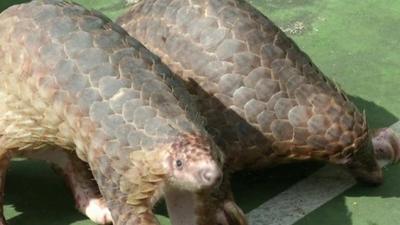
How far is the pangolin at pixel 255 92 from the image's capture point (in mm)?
3646

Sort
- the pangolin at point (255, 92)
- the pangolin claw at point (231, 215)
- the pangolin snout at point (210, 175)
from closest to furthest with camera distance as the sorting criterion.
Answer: the pangolin snout at point (210, 175)
the pangolin claw at point (231, 215)
the pangolin at point (255, 92)

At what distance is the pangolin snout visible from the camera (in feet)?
9.42

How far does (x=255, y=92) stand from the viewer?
12.0 ft

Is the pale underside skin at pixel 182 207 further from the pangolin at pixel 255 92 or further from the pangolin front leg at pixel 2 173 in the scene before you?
the pangolin front leg at pixel 2 173

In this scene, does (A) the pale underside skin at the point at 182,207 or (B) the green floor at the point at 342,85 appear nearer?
(A) the pale underside skin at the point at 182,207

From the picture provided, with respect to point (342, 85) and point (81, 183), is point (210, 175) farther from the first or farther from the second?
point (342, 85)

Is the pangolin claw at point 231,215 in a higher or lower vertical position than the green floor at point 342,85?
higher

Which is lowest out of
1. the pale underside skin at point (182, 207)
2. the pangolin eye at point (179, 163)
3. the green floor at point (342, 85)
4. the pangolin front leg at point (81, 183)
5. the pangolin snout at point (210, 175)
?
the green floor at point (342, 85)

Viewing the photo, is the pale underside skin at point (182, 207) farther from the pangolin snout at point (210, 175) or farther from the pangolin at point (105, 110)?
the pangolin snout at point (210, 175)

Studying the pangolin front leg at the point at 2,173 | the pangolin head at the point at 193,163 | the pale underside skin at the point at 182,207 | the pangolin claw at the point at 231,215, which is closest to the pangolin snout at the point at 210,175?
the pangolin head at the point at 193,163

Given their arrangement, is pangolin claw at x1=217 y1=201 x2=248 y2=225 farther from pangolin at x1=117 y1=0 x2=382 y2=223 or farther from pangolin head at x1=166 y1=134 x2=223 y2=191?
pangolin head at x1=166 y1=134 x2=223 y2=191

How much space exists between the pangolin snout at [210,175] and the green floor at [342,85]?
97 cm

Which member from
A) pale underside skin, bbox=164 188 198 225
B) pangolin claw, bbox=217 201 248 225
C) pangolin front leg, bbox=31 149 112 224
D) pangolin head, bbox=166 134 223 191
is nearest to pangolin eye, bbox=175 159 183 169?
pangolin head, bbox=166 134 223 191

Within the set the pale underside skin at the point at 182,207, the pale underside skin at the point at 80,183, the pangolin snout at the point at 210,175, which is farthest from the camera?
the pale underside skin at the point at 80,183
